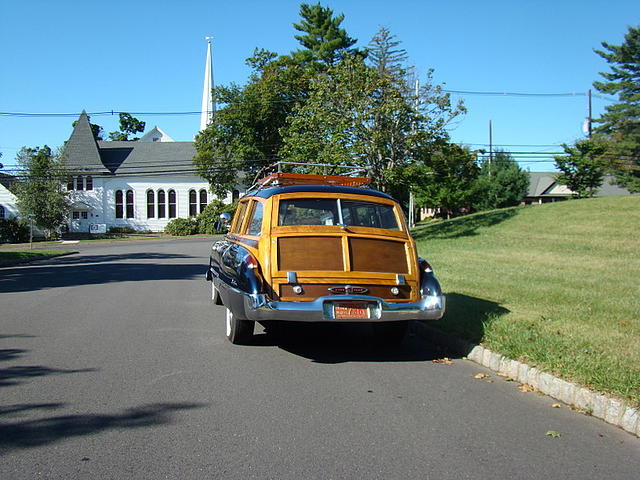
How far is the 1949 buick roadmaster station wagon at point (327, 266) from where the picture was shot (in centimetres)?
664

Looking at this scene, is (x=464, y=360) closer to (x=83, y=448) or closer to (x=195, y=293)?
(x=83, y=448)

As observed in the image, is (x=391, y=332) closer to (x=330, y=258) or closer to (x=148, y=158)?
(x=330, y=258)

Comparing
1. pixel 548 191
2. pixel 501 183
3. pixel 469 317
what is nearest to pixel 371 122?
pixel 469 317

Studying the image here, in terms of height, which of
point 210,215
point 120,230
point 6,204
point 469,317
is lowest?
point 469,317

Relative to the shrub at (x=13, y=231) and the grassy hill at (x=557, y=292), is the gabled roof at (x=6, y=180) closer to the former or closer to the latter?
the shrub at (x=13, y=231)

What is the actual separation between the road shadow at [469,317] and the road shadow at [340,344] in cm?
34

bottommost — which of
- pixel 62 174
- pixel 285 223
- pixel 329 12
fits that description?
pixel 285 223

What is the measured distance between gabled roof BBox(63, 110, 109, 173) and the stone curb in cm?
5601

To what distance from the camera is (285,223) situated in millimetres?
7340

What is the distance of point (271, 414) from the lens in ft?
16.6

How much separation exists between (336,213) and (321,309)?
1.51 metres

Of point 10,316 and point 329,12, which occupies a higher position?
point 329,12

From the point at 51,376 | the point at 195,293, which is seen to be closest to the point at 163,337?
the point at 51,376

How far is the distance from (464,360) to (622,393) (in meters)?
2.33
